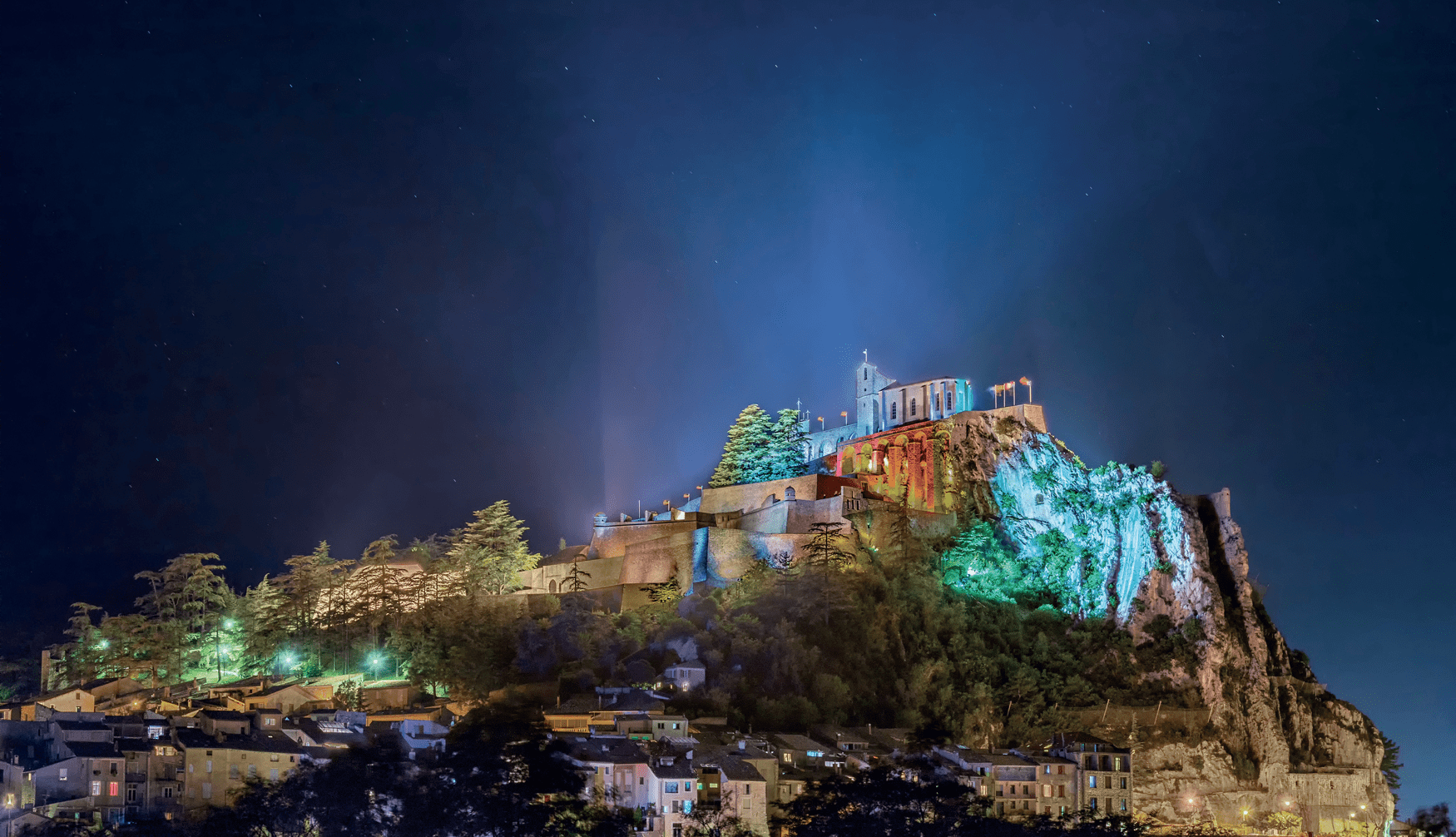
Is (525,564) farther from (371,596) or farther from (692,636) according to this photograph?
(692,636)

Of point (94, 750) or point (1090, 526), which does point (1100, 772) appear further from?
point (94, 750)

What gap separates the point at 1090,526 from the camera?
7606 cm

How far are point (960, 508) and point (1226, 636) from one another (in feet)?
49.5

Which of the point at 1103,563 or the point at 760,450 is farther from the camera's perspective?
the point at 760,450

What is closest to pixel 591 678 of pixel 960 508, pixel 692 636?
pixel 692 636

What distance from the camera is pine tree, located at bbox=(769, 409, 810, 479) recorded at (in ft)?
270

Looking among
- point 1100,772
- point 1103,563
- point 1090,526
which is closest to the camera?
point 1100,772

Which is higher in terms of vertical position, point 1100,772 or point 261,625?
point 261,625

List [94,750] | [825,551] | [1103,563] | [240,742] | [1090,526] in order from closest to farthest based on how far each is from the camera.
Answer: [94,750], [240,742], [825,551], [1103,563], [1090,526]

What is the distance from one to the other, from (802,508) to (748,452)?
43.4 ft

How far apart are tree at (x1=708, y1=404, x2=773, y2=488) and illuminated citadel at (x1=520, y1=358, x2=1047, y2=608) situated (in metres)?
2.89

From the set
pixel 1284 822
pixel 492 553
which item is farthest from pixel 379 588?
pixel 1284 822

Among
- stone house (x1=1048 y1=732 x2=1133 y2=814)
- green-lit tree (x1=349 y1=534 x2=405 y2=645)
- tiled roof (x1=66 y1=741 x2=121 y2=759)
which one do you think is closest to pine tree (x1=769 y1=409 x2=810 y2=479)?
green-lit tree (x1=349 y1=534 x2=405 y2=645)

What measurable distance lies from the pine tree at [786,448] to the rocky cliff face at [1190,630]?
392 inches
